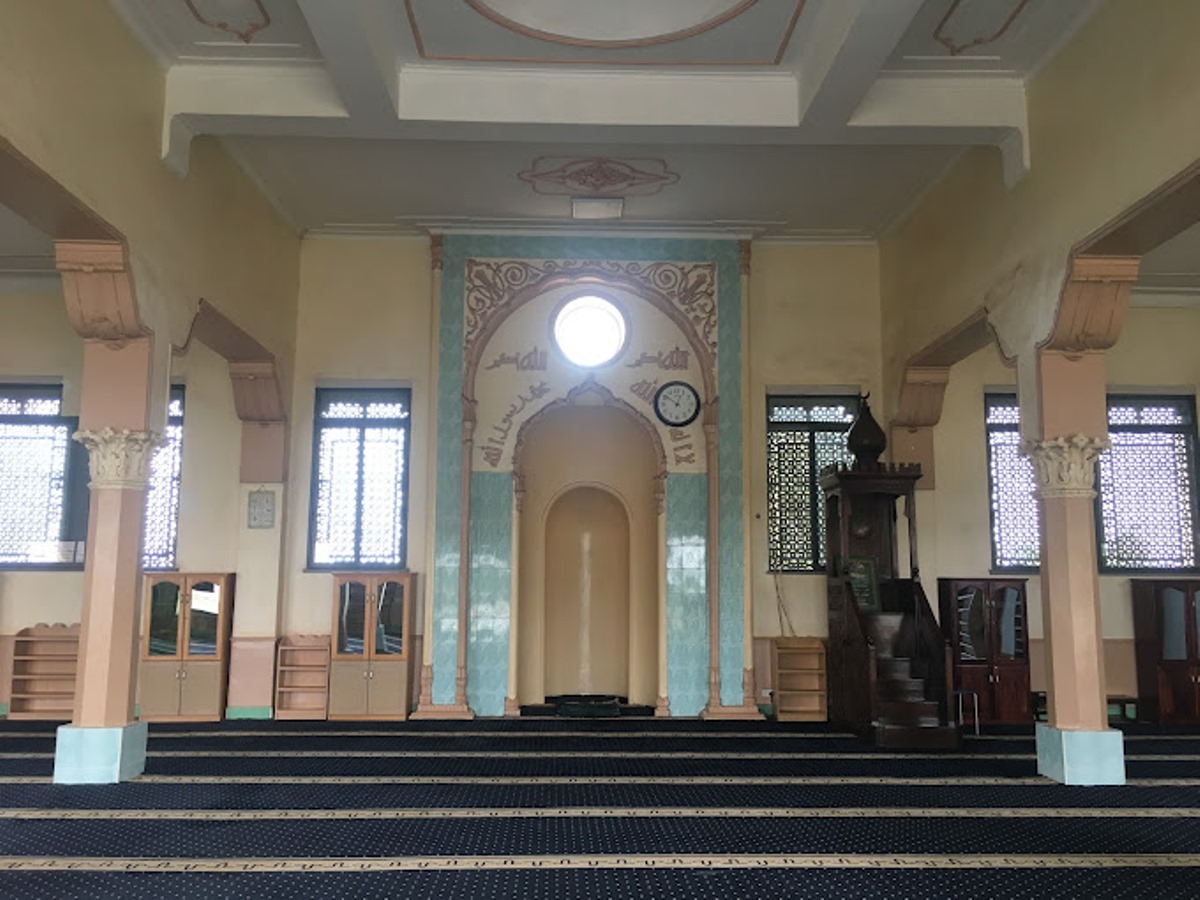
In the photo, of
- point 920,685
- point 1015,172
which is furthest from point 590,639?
point 1015,172

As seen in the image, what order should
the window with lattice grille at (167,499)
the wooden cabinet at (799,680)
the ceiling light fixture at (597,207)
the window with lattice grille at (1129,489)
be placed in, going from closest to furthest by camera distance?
the ceiling light fixture at (597,207) → the wooden cabinet at (799,680) → the window with lattice grille at (167,499) → the window with lattice grille at (1129,489)

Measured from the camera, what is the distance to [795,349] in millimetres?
9633

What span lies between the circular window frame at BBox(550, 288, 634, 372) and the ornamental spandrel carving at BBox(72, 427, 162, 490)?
409 centimetres

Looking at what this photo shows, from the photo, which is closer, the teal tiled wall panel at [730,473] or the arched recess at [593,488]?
the teal tiled wall panel at [730,473]

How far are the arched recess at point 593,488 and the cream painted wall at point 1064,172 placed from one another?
2.93 metres

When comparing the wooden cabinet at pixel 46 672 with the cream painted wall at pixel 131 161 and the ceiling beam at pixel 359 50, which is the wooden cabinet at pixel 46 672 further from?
the ceiling beam at pixel 359 50

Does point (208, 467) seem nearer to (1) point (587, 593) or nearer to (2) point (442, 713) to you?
(2) point (442, 713)

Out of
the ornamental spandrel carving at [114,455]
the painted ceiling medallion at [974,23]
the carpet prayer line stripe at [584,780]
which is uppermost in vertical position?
the painted ceiling medallion at [974,23]

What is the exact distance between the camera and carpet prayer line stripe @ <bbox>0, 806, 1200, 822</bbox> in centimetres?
501

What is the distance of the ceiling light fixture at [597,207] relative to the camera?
8.80 metres

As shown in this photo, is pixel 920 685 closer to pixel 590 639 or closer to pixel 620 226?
pixel 590 639

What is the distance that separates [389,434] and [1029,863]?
22.0ft

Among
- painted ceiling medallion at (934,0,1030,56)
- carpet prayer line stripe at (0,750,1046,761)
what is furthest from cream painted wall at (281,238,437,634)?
painted ceiling medallion at (934,0,1030,56)

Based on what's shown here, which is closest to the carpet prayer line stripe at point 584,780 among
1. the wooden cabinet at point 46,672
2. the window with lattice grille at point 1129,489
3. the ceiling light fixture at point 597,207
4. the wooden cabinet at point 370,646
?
the wooden cabinet at point 370,646
